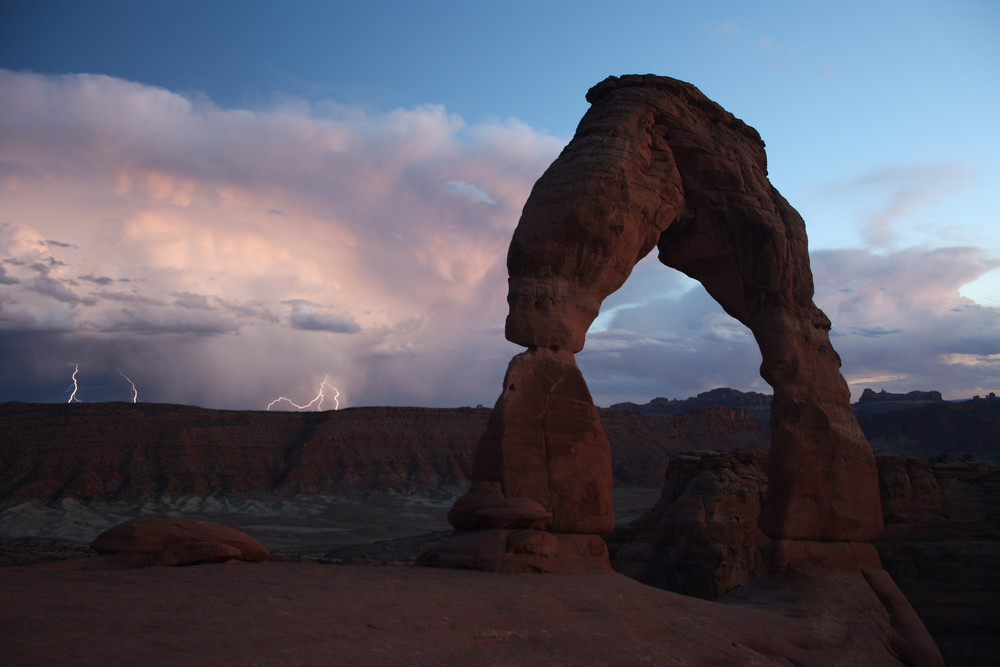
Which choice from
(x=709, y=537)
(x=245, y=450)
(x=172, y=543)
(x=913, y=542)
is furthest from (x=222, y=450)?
(x=172, y=543)

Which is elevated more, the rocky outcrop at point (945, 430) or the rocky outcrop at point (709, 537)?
the rocky outcrop at point (945, 430)

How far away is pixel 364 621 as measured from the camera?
14.2 feet

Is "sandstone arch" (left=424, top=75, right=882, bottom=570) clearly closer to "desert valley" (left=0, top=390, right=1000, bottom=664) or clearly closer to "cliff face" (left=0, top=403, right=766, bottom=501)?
"desert valley" (left=0, top=390, right=1000, bottom=664)

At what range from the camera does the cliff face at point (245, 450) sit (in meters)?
43.5

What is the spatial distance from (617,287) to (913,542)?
703 centimetres

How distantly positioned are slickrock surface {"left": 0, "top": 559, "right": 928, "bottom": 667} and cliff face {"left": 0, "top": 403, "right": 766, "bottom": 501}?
42020mm

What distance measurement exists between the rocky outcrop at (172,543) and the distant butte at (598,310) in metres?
2.10

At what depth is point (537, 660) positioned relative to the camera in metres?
4.32

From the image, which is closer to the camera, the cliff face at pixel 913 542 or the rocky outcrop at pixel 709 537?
the cliff face at pixel 913 542

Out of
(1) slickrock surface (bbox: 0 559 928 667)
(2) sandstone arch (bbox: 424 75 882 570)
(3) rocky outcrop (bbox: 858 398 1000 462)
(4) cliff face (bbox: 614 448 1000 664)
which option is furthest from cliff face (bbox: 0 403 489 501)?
(1) slickrock surface (bbox: 0 559 928 667)

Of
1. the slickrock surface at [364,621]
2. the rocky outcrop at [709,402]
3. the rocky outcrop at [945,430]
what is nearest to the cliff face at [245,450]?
the rocky outcrop at [945,430]

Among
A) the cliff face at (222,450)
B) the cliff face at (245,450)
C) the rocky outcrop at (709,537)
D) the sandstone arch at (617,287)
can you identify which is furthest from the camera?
the cliff face at (245,450)

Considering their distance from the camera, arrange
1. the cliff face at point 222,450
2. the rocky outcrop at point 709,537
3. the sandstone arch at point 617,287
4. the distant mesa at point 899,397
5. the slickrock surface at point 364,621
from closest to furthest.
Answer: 1. the slickrock surface at point 364,621
2. the sandstone arch at point 617,287
3. the rocky outcrop at point 709,537
4. the cliff face at point 222,450
5. the distant mesa at point 899,397

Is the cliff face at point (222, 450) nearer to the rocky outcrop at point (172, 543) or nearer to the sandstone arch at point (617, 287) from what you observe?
the rocky outcrop at point (172, 543)
